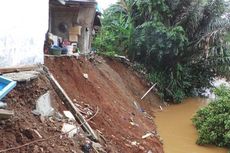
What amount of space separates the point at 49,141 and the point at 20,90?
1.17 meters

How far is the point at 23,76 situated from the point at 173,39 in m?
9.84

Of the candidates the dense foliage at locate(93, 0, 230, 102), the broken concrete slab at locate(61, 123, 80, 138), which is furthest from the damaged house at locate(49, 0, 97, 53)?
the broken concrete slab at locate(61, 123, 80, 138)

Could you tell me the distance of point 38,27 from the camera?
8031 mm

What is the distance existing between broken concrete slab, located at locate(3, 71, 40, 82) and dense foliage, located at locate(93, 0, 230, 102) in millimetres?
9241

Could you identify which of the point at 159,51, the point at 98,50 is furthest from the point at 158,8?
the point at 98,50

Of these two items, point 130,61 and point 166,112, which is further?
point 130,61

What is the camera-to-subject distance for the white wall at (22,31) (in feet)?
22.4

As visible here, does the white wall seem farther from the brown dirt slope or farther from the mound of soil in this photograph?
the brown dirt slope

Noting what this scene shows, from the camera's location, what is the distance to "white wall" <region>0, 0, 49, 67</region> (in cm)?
682

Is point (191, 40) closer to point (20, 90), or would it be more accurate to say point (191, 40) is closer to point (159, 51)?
point (159, 51)

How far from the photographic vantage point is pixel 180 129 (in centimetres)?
1306

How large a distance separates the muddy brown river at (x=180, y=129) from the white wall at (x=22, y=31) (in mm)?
4898

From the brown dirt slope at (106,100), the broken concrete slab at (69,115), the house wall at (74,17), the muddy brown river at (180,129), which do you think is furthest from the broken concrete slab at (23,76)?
the house wall at (74,17)

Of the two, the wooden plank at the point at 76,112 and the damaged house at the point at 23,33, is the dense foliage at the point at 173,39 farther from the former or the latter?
the wooden plank at the point at 76,112
